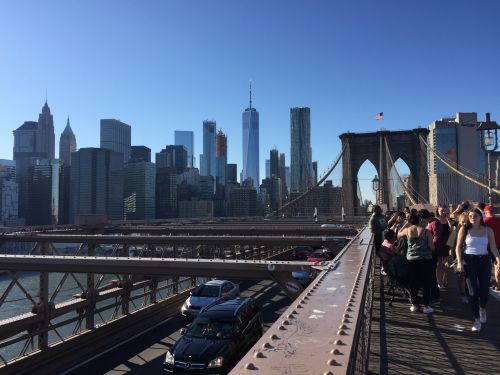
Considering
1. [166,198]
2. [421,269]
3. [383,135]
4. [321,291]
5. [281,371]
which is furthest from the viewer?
[166,198]

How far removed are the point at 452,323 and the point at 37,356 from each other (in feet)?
31.0

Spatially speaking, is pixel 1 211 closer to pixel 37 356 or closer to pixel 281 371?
pixel 37 356

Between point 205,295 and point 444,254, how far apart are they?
35.2ft

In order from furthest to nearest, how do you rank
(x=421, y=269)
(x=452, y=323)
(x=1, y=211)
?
(x=1, y=211) → (x=421, y=269) → (x=452, y=323)

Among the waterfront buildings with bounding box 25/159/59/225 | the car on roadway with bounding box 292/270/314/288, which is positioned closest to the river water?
the car on roadway with bounding box 292/270/314/288

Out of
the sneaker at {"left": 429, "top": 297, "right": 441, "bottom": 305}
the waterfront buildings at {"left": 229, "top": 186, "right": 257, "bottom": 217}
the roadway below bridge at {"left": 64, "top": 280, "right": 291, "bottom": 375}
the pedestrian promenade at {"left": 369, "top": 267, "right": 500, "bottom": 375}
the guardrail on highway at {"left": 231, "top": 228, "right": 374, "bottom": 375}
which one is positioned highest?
the waterfront buildings at {"left": 229, "top": 186, "right": 257, "bottom": 217}

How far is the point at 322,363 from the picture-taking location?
2104 millimetres

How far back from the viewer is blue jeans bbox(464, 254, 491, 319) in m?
6.48

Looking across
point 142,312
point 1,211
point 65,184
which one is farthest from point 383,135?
point 65,184

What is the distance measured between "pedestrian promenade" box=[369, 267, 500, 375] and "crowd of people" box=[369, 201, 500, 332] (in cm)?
24

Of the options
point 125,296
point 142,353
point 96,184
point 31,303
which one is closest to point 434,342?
point 142,353

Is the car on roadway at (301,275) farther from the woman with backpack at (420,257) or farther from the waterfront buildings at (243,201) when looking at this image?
the waterfront buildings at (243,201)

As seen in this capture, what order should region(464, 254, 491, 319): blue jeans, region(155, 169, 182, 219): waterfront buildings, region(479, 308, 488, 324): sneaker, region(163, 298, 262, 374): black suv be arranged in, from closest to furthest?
region(464, 254, 491, 319): blue jeans, region(479, 308, 488, 324): sneaker, region(163, 298, 262, 374): black suv, region(155, 169, 182, 219): waterfront buildings

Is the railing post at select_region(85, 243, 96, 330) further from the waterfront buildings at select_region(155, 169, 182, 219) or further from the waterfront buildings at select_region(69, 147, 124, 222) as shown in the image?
the waterfront buildings at select_region(69, 147, 124, 222)
